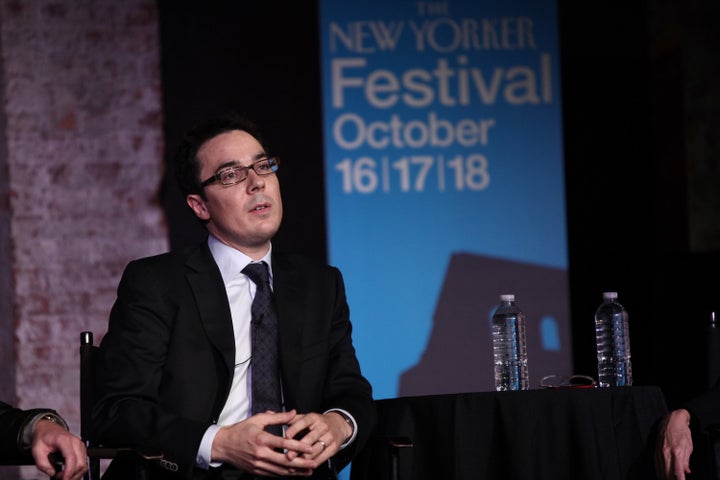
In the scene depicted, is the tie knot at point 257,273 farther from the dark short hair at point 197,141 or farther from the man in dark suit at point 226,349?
the dark short hair at point 197,141

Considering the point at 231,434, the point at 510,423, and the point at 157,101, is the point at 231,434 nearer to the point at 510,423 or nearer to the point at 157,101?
the point at 510,423

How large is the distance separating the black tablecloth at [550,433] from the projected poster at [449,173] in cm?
208

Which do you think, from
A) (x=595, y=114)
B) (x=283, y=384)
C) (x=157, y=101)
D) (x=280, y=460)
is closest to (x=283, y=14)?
(x=157, y=101)

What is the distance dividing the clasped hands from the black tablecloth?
0.24m

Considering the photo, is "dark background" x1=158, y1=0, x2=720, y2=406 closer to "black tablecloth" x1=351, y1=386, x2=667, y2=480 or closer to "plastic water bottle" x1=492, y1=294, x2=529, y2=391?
"plastic water bottle" x1=492, y1=294, x2=529, y2=391

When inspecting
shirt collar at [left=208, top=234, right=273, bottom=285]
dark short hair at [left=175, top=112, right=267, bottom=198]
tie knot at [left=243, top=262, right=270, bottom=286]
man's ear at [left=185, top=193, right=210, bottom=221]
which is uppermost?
dark short hair at [left=175, top=112, right=267, bottom=198]

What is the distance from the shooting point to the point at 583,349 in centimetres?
460

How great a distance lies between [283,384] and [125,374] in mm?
410

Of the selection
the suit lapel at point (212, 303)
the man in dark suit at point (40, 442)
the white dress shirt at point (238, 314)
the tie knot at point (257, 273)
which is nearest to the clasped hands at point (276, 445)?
the white dress shirt at point (238, 314)

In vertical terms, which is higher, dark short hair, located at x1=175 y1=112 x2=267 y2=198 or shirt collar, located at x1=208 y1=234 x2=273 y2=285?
dark short hair, located at x1=175 y1=112 x2=267 y2=198

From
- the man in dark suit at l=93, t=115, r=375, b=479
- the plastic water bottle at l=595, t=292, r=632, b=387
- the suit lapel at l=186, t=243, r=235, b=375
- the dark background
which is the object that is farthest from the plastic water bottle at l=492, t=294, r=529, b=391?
the dark background

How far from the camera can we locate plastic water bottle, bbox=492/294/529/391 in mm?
3164

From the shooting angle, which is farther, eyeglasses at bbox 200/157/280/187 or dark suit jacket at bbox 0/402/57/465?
eyeglasses at bbox 200/157/280/187

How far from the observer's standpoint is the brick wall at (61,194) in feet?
14.4
